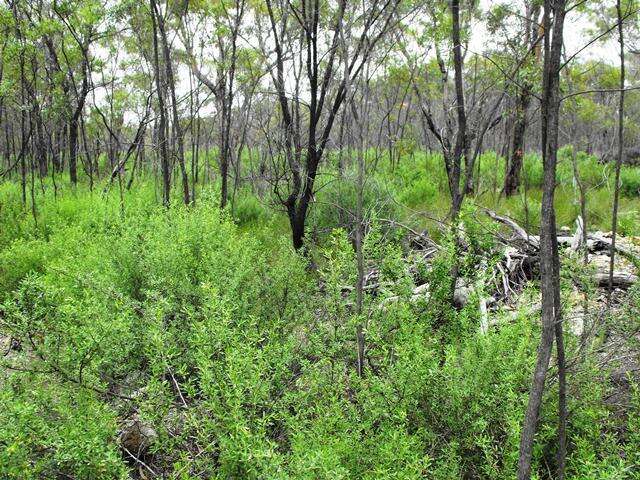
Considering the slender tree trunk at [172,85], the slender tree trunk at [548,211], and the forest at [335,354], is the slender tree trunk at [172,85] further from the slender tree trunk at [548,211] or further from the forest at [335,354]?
the slender tree trunk at [548,211]

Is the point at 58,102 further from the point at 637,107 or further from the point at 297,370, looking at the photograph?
the point at 637,107

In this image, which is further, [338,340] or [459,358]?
[338,340]

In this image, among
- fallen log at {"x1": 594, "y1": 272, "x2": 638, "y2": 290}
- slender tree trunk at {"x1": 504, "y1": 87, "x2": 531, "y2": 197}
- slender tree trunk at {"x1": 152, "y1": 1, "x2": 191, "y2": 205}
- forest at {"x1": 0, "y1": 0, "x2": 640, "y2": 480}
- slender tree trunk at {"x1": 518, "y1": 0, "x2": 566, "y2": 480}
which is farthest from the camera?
slender tree trunk at {"x1": 504, "y1": 87, "x2": 531, "y2": 197}

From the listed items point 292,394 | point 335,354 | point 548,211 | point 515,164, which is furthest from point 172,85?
point 515,164

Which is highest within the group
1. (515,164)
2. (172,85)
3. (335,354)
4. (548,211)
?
(172,85)

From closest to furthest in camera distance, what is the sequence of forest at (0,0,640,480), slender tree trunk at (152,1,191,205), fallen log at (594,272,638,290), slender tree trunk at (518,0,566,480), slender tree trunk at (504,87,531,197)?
slender tree trunk at (518,0,566,480) → forest at (0,0,640,480) → fallen log at (594,272,638,290) → slender tree trunk at (152,1,191,205) → slender tree trunk at (504,87,531,197)

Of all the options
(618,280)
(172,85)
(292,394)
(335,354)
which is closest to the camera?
(292,394)

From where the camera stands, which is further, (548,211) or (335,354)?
(335,354)

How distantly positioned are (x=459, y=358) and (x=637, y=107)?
80.0 ft

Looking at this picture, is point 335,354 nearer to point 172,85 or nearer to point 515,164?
point 172,85

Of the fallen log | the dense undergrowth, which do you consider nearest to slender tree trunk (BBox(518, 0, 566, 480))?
the dense undergrowth

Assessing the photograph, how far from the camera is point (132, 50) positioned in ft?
38.6

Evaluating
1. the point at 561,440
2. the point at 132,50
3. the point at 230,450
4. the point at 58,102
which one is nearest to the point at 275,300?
the point at 230,450

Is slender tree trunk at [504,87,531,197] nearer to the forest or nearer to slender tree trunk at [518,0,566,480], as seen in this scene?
the forest
